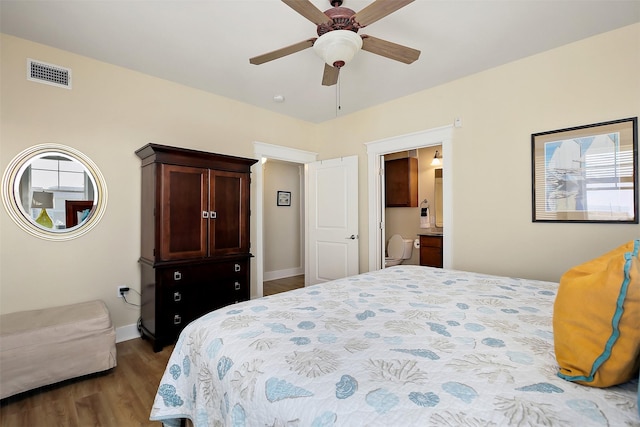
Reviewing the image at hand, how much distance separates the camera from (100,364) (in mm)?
2289

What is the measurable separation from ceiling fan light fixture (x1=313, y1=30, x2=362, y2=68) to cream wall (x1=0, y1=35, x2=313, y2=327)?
2121 millimetres

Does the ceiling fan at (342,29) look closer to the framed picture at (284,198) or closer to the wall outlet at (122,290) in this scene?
the wall outlet at (122,290)

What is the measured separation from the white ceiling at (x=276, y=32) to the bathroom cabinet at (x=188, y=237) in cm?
87

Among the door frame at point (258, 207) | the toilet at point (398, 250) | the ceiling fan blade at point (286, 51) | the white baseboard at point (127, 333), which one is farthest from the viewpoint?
the toilet at point (398, 250)

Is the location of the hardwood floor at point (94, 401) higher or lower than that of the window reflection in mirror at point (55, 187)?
lower

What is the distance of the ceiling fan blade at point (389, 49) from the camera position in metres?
1.94

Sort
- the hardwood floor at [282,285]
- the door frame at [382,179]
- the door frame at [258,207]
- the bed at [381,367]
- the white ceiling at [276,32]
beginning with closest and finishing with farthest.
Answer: the bed at [381,367] → the white ceiling at [276,32] → the door frame at [382,179] → the door frame at [258,207] → the hardwood floor at [282,285]

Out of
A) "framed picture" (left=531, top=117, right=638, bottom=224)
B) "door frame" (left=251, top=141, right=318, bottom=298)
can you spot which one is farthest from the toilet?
"framed picture" (left=531, top=117, right=638, bottom=224)

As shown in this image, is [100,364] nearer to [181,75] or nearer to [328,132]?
[181,75]

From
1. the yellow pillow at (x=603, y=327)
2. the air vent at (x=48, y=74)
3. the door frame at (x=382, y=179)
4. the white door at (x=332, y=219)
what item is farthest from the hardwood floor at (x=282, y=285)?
the yellow pillow at (x=603, y=327)

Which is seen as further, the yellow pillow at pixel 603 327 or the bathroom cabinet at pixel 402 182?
the bathroom cabinet at pixel 402 182

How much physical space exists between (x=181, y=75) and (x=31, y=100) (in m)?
1.25

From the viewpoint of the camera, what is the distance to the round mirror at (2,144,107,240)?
2449mm

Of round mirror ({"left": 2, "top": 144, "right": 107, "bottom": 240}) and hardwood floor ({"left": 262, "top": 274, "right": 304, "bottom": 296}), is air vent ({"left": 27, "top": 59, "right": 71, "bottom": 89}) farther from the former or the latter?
hardwood floor ({"left": 262, "top": 274, "right": 304, "bottom": 296})
